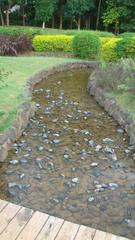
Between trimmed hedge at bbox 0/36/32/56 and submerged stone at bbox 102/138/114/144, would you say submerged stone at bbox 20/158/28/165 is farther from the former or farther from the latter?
trimmed hedge at bbox 0/36/32/56

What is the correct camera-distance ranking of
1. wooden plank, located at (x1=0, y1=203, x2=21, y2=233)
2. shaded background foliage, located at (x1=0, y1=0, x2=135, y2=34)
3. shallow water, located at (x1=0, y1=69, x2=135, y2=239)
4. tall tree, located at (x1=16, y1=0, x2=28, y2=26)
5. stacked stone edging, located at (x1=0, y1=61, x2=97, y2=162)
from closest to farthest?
wooden plank, located at (x1=0, y1=203, x2=21, y2=233) → shallow water, located at (x1=0, y1=69, x2=135, y2=239) → stacked stone edging, located at (x1=0, y1=61, x2=97, y2=162) → shaded background foliage, located at (x1=0, y1=0, x2=135, y2=34) → tall tree, located at (x1=16, y1=0, x2=28, y2=26)

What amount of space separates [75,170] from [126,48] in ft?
25.5

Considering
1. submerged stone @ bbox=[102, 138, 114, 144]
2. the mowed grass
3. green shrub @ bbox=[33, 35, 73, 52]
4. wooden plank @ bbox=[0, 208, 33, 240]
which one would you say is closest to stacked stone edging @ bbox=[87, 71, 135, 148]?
submerged stone @ bbox=[102, 138, 114, 144]

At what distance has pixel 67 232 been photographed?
2.59m

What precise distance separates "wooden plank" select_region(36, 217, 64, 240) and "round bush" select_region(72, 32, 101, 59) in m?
9.12

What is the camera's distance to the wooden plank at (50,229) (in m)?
2.53

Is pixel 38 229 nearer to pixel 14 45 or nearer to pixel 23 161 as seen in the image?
pixel 23 161

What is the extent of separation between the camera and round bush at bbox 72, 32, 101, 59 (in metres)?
11.0

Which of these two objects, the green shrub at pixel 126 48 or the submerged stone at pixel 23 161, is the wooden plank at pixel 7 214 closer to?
the submerged stone at pixel 23 161

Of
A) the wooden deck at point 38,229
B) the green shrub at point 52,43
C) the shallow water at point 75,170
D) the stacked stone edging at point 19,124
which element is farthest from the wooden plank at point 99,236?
the green shrub at point 52,43

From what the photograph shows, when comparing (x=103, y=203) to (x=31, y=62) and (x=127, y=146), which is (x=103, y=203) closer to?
(x=127, y=146)

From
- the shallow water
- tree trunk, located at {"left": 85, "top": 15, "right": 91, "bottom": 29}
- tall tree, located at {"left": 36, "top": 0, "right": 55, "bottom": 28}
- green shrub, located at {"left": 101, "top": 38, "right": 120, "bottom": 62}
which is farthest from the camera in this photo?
tree trunk, located at {"left": 85, "top": 15, "right": 91, "bottom": 29}

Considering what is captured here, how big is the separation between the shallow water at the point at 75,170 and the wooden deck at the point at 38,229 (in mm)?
599

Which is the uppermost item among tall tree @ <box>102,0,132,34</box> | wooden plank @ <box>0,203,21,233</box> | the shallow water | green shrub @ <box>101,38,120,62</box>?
tall tree @ <box>102,0,132,34</box>
